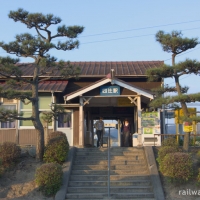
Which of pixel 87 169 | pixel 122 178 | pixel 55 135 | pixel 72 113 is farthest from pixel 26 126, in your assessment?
pixel 122 178

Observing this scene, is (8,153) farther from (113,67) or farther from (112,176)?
(113,67)

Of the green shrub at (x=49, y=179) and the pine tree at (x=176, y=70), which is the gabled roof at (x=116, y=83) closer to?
the pine tree at (x=176, y=70)

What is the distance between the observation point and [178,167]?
1118 cm

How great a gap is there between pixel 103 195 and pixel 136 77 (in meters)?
9.33

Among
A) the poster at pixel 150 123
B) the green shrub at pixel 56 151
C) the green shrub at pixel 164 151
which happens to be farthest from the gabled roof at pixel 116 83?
the green shrub at pixel 56 151

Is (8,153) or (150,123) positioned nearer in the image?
(8,153)

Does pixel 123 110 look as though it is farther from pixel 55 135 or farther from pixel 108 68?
pixel 55 135

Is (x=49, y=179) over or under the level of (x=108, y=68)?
under

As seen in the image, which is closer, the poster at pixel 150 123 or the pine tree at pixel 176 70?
the pine tree at pixel 176 70

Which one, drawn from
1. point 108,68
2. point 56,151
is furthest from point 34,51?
point 108,68

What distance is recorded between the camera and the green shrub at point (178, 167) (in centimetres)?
1120

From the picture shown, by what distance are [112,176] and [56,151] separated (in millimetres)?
2243

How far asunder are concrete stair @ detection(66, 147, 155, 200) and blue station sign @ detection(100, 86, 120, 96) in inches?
121

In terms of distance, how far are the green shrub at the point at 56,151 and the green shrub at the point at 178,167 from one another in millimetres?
3713
